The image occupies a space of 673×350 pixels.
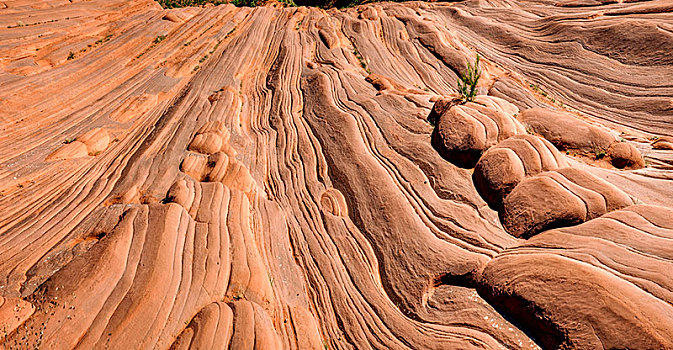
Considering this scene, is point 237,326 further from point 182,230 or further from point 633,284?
point 633,284

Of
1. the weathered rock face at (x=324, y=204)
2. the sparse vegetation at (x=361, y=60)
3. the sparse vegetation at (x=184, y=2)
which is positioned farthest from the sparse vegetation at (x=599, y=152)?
the sparse vegetation at (x=184, y=2)

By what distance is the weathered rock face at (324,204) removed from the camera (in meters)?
4.48

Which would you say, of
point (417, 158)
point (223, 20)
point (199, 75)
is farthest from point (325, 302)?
point (223, 20)

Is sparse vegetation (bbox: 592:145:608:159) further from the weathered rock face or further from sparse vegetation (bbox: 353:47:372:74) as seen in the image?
sparse vegetation (bbox: 353:47:372:74)

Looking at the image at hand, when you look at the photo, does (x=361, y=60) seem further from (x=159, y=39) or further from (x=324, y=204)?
(x=159, y=39)

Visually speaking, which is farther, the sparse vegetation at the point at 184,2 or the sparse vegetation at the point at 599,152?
the sparse vegetation at the point at 184,2

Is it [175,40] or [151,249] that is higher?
[175,40]

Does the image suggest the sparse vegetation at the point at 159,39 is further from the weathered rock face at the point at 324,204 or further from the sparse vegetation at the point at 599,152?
the sparse vegetation at the point at 599,152

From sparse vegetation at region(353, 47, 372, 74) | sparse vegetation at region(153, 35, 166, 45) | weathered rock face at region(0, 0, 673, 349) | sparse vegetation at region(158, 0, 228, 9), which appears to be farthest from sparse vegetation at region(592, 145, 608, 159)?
sparse vegetation at region(158, 0, 228, 9)

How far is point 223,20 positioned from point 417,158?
1680cm

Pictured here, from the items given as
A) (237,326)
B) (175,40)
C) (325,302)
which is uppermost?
(175,40)

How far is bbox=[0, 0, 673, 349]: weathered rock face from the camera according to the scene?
4.48 m

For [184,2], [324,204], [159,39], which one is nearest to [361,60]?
[324,204]

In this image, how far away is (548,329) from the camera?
13.9 feet
